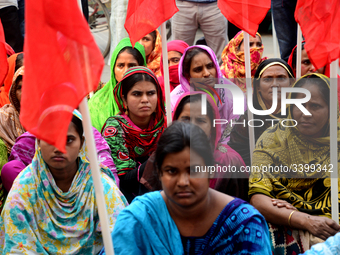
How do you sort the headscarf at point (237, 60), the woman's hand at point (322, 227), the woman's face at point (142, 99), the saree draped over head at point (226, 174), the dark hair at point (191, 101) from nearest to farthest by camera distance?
the woman's hand at point (322, 227), the saree draped over head at point (226, 174), the dark hair at point (191, 101), the woman's face at point (142, 99), the headscarf at point (237, 60)

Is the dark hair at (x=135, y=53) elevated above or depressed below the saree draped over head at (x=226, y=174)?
above

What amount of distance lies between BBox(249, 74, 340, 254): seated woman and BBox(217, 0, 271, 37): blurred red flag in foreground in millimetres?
630

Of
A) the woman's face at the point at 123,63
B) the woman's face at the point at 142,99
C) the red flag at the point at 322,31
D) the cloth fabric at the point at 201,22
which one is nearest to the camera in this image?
the red flag at the point at 322,31

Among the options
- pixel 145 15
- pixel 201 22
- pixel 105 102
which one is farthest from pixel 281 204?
pixel 201 22

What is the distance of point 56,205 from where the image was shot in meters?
2.69

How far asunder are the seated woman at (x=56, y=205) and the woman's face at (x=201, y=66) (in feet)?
4.77

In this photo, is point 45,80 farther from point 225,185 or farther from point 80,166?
point 225,185

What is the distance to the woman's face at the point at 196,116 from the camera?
3.06 metres

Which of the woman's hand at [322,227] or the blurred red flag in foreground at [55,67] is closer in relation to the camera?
the blurred red flag in foreground at [55,67]

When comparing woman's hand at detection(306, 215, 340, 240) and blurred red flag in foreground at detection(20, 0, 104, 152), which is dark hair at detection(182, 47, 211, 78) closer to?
woman's hand at detection(306, 215, 340, 240)

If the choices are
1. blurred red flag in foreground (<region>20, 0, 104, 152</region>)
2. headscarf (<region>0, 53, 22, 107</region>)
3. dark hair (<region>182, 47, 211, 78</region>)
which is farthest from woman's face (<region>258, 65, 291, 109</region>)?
headscarf (<region>0, 53, 22, 107</region>)

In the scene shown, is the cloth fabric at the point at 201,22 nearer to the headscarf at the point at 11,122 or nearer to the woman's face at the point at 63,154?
the headscarf at the point at 11,122

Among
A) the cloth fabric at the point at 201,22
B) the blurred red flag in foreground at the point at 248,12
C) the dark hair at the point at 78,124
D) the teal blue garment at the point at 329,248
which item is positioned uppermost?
the blurred red flag in foreground at the point at 248,12

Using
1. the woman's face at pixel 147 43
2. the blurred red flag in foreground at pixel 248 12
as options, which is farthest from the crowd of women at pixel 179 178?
the woman's face at pixel 147 43
